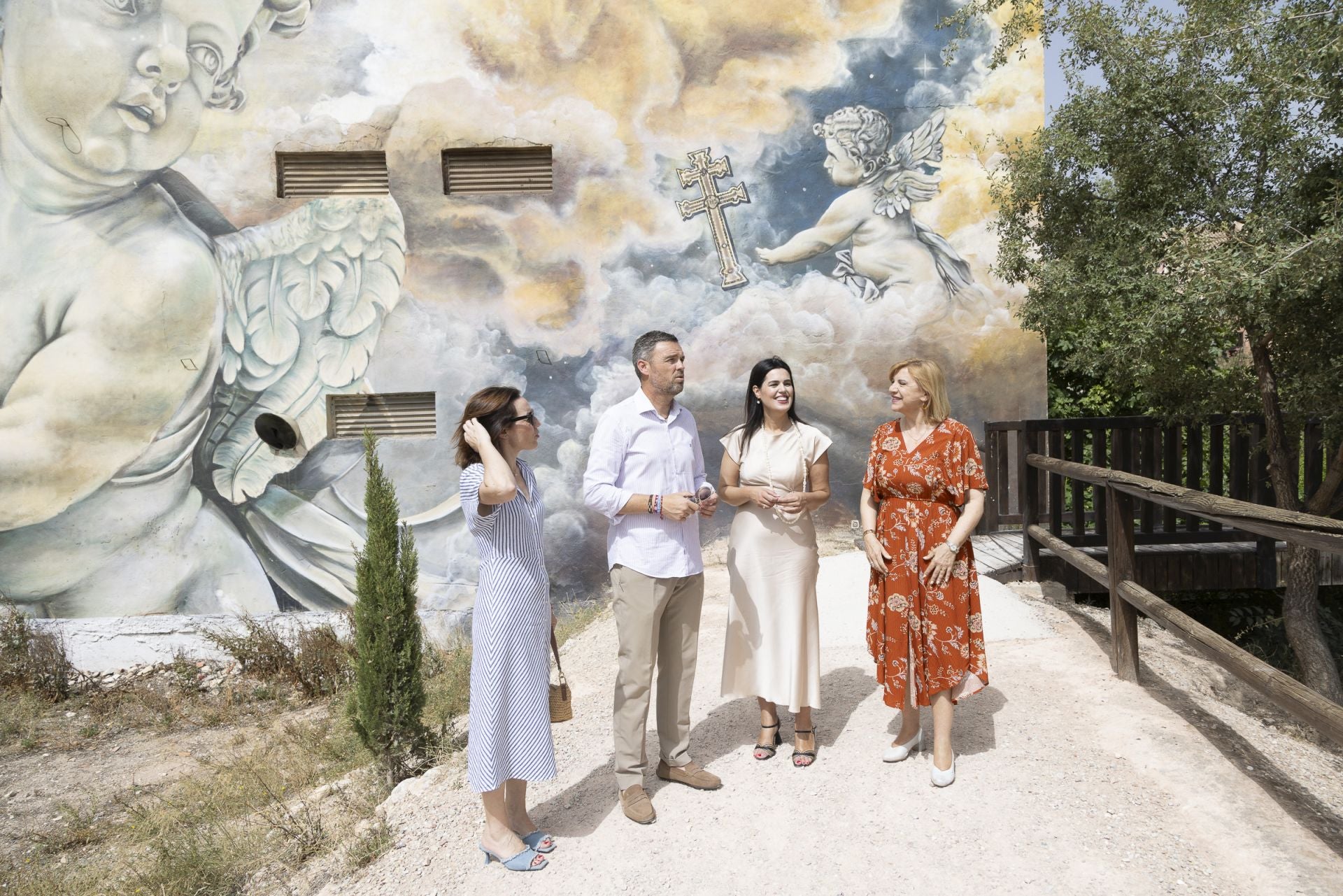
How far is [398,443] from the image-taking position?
9.19 meters

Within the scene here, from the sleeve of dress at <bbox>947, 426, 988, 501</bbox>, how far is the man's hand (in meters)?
1.13

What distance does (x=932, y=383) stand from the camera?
3910 millimetres

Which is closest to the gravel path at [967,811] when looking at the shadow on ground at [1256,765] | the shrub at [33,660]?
the shadow on ground at [1256,765]

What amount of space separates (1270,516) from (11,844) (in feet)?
24.0

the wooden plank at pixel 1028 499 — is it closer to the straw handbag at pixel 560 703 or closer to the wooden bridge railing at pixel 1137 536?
the wooden bridge railing at pixel 1137 536

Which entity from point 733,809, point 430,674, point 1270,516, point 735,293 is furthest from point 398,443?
point 1270,516

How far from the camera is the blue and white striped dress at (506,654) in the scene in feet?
11.0

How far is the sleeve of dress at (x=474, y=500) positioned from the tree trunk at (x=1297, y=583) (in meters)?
5.95

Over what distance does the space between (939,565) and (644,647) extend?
1272 mm

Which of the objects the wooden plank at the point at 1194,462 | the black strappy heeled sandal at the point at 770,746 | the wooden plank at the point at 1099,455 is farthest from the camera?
the wooden plank at the point at 1194,462

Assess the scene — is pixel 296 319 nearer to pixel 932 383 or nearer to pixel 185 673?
pixel 185 673

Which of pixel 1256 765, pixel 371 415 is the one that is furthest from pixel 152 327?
pixel 1256 765

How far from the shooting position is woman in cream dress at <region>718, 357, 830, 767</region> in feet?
13.3

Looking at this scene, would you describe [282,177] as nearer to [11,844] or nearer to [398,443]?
[398,443]
